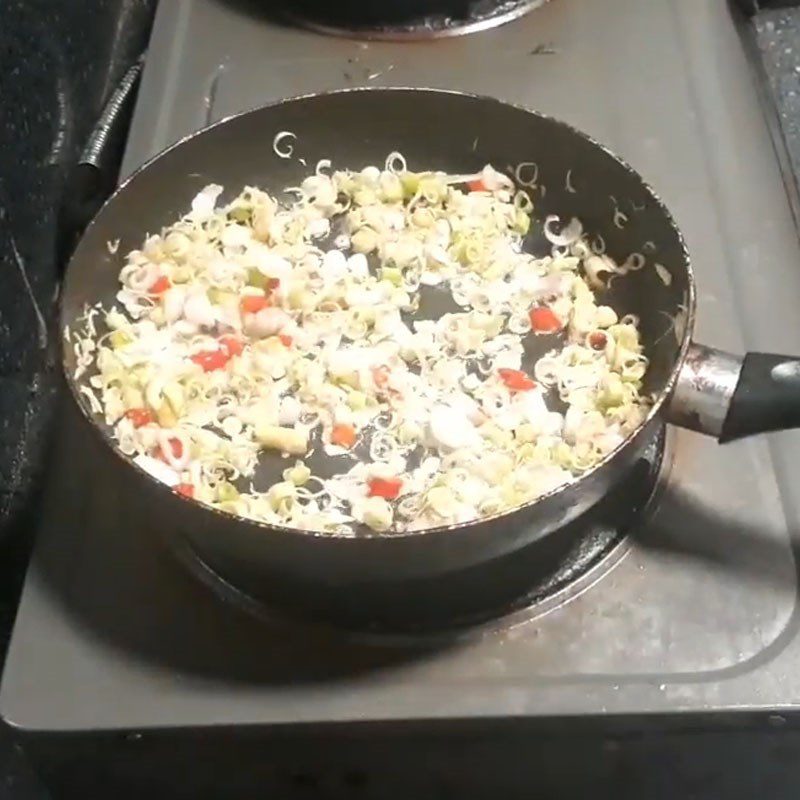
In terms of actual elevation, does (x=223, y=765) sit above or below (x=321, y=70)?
below

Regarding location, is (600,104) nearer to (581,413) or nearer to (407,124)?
(407,124)

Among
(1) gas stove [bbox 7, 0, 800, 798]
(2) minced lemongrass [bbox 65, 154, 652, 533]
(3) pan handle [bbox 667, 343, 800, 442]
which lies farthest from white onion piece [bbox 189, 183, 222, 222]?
(3) pan handle [bbox 667, 343, 800, 442]

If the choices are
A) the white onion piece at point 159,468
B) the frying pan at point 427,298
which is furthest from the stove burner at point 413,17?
the white onion piece at point 159,468

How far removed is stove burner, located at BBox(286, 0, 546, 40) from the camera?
0.99 m

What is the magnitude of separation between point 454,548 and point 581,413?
0.19 meters

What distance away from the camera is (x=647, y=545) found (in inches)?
28.0

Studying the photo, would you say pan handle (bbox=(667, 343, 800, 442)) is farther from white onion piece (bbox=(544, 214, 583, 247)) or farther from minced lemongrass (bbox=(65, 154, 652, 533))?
white onion piece (bbox=(544, 214, 583, 247))

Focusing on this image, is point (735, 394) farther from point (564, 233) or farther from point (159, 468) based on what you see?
point (159, 468)

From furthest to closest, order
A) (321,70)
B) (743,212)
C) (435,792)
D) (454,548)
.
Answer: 1. (321,70)
2. (743,212)
3. (435,792)
4. (454,548)

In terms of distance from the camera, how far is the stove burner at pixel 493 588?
2.23 feet

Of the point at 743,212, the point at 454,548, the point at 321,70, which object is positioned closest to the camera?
the point at 454,548

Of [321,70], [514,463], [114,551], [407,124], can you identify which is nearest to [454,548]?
[514,463]

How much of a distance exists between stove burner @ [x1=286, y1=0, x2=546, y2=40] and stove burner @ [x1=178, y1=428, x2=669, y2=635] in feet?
1.58

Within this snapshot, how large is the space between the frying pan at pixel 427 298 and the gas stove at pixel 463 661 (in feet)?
0.12
